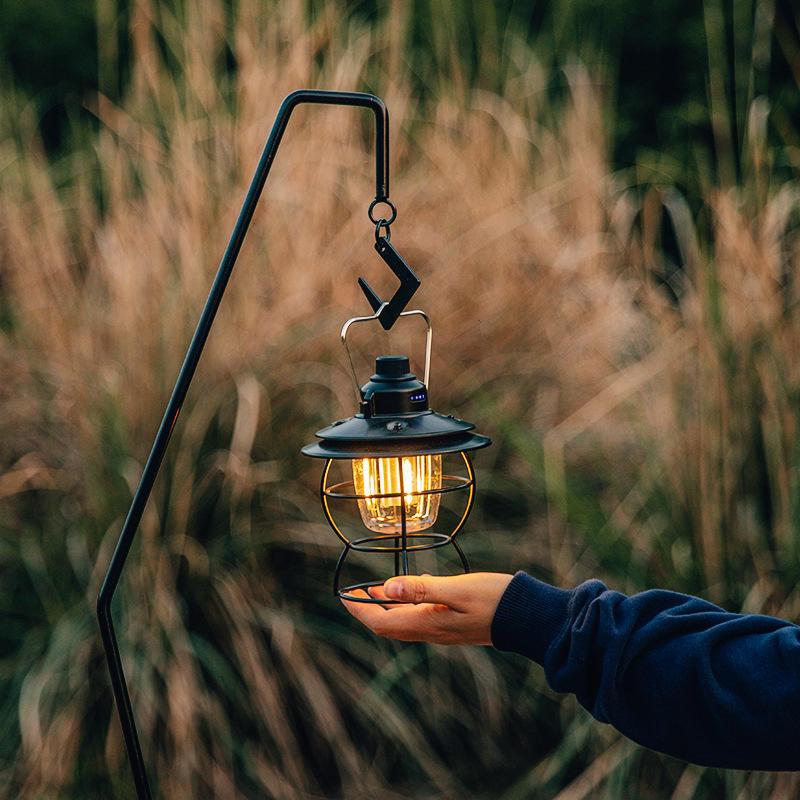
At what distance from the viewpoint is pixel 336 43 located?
166 inches

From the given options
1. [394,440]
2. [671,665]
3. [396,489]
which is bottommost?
[671,665]

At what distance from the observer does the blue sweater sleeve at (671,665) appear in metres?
1.50

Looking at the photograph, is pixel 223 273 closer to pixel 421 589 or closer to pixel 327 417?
pixel 421 589

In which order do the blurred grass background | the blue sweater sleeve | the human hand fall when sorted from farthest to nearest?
the blurred grass background, the human hand, the blue sweater sleeve

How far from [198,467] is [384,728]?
30.9 inches

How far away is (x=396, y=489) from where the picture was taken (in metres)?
1.72

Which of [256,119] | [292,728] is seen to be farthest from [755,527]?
[256,119]

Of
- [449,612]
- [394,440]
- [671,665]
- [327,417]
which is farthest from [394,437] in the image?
[327,417]

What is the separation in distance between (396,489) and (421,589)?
7.6 inches

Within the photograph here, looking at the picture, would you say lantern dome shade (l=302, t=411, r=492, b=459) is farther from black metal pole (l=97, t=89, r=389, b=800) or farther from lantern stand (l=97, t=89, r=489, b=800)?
black metal pole (l=97, t=89, r=389, b=800)

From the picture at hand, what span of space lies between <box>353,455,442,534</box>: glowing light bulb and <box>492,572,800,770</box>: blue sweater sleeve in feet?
0.63

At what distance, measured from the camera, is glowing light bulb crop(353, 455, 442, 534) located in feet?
5.55

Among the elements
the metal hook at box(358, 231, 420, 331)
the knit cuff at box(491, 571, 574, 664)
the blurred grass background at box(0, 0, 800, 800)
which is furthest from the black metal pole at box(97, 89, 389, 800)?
the blurred grass background at box(0, 0, 800, 800)

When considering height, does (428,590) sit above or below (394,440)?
below
